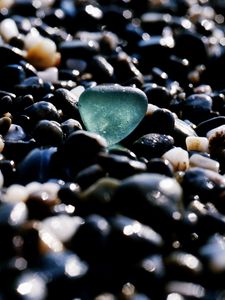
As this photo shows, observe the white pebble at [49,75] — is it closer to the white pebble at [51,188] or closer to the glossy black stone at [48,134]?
the glossy black stone at [48,134]

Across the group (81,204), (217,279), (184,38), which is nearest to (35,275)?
(81,204)

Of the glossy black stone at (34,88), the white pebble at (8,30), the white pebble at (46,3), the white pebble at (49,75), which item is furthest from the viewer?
the white pebble at (46,3)

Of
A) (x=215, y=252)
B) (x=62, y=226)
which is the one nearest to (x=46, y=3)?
(x=62, y=226)

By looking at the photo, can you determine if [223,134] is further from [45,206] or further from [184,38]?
[184,38]

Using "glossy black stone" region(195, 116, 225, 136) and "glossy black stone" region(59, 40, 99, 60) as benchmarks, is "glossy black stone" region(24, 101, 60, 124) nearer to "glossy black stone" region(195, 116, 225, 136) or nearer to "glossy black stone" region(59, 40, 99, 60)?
"glossy black stone" region(195, 116, 225, 136)

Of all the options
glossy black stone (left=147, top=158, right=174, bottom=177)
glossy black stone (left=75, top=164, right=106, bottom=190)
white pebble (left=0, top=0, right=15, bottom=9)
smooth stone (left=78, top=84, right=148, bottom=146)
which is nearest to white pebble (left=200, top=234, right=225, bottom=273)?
glossy black stone (left=147, top=158, right=174, bottom=177)

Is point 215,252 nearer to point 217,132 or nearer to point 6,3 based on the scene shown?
point 217,132

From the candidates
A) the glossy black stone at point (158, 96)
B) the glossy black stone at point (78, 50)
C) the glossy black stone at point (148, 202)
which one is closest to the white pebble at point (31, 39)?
the glossy black stone at point (78, 50)
